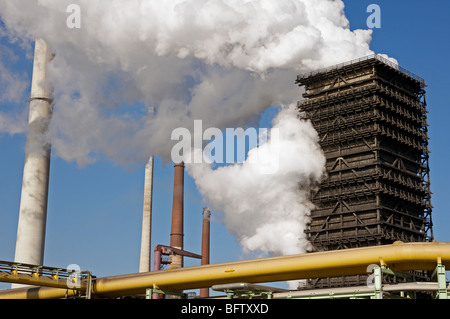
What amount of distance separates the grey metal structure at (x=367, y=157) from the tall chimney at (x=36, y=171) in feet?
101

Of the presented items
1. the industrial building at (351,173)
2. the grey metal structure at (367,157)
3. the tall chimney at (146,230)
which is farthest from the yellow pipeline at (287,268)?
the tall chimney at (146,230)

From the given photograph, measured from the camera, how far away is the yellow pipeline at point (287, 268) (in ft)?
113

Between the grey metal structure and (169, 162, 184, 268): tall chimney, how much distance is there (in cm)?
1569

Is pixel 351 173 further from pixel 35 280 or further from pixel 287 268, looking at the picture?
pixel 35 280

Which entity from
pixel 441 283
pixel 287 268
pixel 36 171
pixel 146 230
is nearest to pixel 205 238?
pixel 146 230

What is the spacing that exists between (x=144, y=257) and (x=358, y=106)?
122 feet

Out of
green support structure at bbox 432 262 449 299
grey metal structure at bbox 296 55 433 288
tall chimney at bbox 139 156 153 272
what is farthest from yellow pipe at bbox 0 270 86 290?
tall chimney at bbox 139 156 153 272

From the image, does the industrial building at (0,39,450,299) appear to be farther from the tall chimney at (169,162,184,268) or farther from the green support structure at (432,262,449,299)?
the green support structure at (432,262,449,299)

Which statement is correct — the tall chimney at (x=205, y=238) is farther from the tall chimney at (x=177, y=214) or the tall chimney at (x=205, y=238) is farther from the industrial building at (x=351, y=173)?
the tall chimney at (x=177, y=214)

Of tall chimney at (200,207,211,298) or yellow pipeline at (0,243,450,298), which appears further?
tall chimney at (200,207,211,298)

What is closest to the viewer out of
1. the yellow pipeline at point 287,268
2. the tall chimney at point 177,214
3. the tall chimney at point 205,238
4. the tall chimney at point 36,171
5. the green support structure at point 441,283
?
the green support structure at point 441,283

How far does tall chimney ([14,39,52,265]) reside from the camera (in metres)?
61.9
